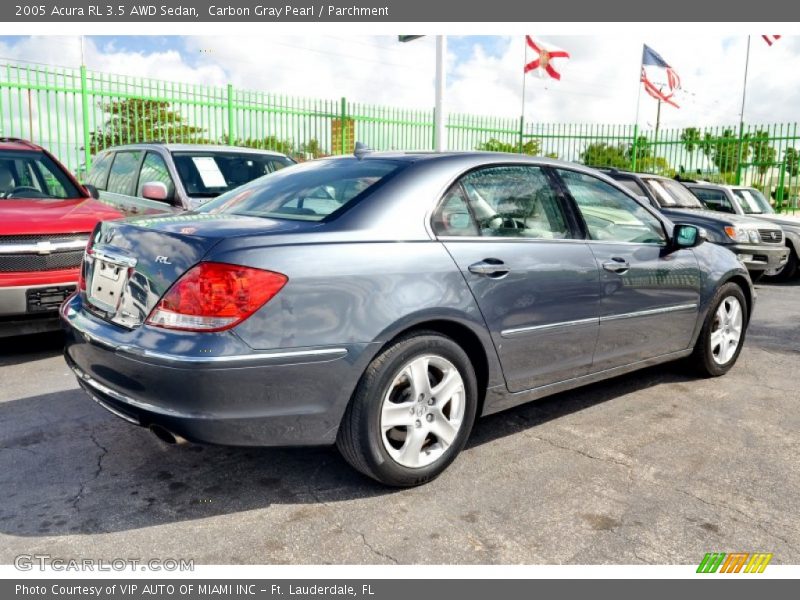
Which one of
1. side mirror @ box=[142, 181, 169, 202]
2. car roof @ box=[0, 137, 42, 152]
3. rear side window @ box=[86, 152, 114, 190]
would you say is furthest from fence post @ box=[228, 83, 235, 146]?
side mirror @ box=[142, 181, 169, 202]

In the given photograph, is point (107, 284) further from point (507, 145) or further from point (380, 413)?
point (507, 145)

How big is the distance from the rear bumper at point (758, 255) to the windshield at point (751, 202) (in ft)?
5.86

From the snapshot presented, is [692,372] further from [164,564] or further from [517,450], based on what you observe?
[164,564]

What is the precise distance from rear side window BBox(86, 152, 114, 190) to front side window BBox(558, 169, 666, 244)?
6.24 metres

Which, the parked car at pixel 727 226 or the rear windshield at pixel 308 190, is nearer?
the rear windshield at pixel 308 190

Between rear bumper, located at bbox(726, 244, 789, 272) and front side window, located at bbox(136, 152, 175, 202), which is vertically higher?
front side window, located at bbox(136, 152, 175, 202)

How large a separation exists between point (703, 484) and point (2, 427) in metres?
3.64

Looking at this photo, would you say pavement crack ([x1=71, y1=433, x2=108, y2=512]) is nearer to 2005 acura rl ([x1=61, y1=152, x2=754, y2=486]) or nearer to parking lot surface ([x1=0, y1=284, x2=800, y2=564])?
parking lot surface ([x1=0, y1=284, x2=800, y2=564])

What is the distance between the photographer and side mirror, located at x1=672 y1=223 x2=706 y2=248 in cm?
442

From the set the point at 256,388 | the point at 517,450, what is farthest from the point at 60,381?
the point at 517,450

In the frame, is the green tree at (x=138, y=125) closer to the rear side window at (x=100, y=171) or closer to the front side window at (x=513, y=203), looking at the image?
the rear side window at (x=100, y=171)

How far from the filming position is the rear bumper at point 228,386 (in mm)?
2641

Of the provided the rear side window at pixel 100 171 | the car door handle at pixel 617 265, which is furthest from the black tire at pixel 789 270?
the rear side window at pixel 100 171
